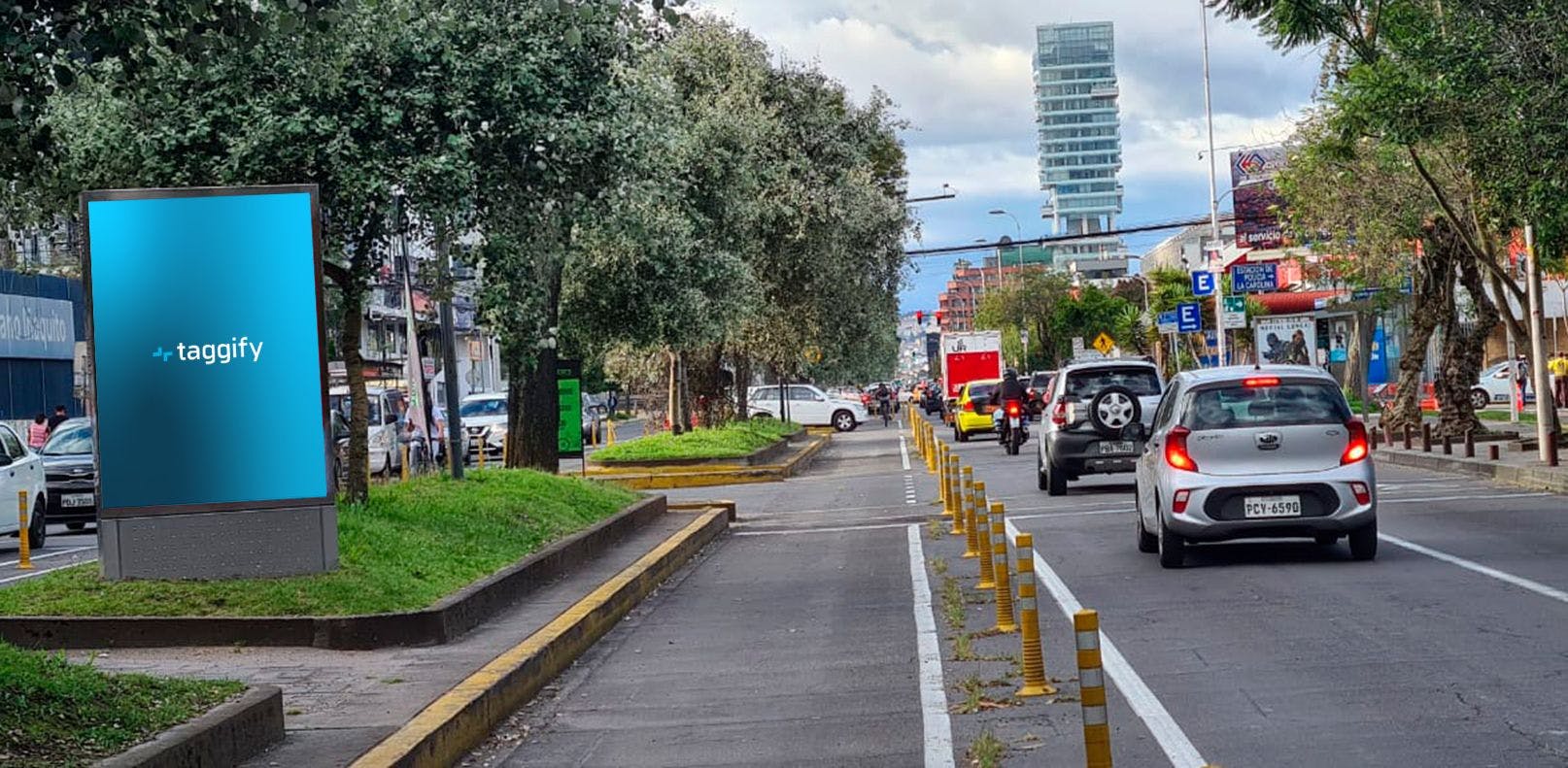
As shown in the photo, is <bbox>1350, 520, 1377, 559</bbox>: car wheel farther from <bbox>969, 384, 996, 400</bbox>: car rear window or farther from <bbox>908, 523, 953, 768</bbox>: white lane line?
<bbox>969, 384, 996, 400</bbox>: car rear window

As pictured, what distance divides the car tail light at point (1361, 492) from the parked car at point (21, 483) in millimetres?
16365

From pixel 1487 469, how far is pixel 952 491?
27.5ft

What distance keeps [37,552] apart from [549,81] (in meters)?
11.6

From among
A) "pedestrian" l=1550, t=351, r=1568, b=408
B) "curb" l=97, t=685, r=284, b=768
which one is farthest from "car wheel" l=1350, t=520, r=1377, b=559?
"pedestrian" l=1550, t=351, r=1568, b=408

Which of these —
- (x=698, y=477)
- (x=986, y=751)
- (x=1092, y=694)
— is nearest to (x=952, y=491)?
(x=698, y=477)

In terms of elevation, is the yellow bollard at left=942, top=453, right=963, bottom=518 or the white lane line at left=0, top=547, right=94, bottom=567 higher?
the yellow bollard at left=942, top=453, right=963, bottom=518

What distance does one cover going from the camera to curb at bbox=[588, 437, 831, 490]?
114ft

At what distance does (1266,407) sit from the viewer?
15.7 meters

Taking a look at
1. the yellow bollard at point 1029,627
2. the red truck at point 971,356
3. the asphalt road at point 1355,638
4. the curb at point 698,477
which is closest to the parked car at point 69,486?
the curb at point 698,477

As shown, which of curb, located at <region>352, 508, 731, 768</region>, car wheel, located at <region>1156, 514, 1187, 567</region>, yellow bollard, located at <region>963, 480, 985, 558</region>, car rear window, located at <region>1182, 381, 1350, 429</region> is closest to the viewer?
curb, located at <region>352, 508, 731, 768</region>

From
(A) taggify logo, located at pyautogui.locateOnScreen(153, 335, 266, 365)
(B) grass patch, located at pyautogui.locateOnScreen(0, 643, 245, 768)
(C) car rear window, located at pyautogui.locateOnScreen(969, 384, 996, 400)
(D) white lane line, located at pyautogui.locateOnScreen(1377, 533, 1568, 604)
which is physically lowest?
(D) white lane line, located at pyautogui.locateOnScreen(1377, 533, 1568, 604)

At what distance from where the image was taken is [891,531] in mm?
22078

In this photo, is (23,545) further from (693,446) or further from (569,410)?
(693,446)

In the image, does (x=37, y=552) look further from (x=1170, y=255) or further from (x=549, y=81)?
(x=1170, y=255)
